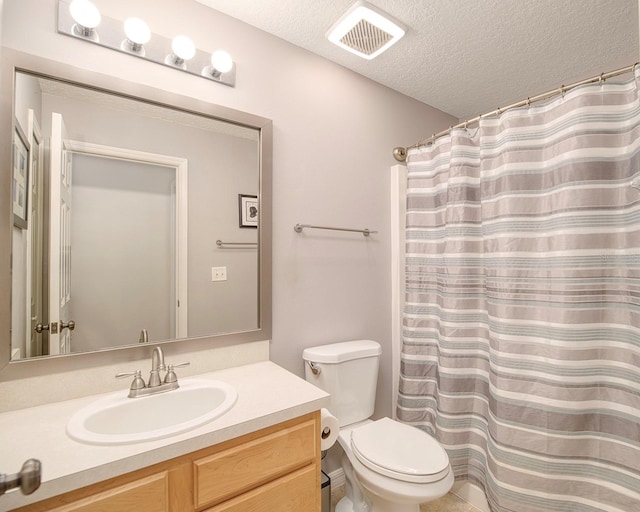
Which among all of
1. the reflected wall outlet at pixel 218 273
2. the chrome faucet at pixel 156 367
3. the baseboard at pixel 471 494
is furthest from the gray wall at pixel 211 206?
the baseboard at pixel 471 494

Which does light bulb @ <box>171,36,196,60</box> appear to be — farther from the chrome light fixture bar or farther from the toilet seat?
the toilet seat

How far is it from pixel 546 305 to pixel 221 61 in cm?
173

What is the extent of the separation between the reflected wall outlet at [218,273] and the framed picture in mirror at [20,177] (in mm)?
657

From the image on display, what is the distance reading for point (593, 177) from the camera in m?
1.25

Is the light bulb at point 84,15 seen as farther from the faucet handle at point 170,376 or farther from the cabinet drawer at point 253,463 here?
the cabinet drawer at point 253,463

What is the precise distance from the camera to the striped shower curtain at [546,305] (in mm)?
1221

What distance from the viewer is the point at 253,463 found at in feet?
3.24

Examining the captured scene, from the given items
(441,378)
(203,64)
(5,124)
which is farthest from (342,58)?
(441,378)

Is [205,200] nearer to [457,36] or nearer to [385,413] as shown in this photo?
[457,36]

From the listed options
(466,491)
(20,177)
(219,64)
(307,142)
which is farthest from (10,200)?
(466,491)

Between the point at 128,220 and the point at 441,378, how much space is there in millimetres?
1689

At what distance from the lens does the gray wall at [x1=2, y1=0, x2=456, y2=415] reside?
1270 mm

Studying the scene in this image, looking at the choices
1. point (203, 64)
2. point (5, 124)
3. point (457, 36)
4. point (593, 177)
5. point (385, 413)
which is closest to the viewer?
point (5, 124)

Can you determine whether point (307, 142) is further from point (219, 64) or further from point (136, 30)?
point (136, 30)
